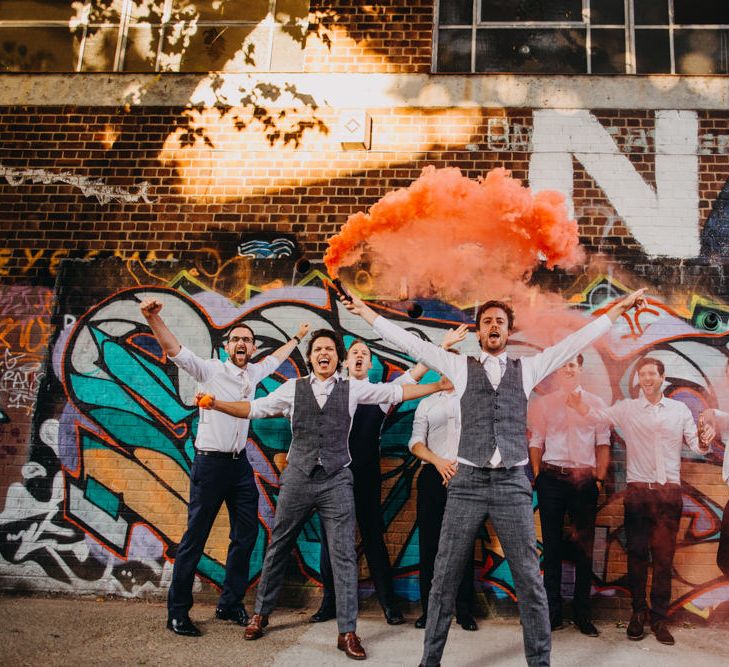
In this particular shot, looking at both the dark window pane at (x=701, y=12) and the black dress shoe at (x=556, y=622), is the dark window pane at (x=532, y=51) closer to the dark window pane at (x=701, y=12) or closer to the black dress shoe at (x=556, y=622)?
the dark window pane at (x=701, y=12)

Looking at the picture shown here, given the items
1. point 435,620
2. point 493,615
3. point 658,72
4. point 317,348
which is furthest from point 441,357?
point 658,72

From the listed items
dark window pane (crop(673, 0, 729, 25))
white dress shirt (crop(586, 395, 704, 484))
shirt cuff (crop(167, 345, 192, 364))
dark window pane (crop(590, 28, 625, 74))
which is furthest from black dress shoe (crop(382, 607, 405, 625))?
dark window pane (crop(673, 0, 729, 25))

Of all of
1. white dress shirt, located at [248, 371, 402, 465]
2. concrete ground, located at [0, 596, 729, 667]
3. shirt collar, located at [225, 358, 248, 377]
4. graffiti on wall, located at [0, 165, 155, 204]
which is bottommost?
concrete ground, located at [0, 596, 729, 667]

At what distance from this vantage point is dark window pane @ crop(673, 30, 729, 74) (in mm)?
6020

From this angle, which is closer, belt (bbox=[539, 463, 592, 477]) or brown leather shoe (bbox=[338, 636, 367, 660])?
brown leather shoe (bbox=[338, 636, 367, 660])

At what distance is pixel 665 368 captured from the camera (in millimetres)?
5359

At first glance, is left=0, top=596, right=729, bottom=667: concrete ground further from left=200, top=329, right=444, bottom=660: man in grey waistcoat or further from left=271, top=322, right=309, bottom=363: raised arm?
left=271, top=322, right=309, bottom=363: raised arm

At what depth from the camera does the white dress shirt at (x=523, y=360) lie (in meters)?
3.74

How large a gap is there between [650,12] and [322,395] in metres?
5.16

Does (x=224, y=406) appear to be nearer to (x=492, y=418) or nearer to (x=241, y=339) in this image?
(x=241, y=339)

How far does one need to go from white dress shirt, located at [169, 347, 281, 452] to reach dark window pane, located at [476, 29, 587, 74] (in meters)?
3.88

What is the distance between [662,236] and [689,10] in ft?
8.09

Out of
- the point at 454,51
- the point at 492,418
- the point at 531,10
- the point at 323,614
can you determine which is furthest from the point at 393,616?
the point at 531,10

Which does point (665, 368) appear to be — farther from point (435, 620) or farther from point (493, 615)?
point (435, 620)
